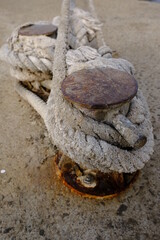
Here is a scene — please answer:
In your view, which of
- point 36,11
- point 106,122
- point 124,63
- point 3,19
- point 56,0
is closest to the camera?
point 106,122

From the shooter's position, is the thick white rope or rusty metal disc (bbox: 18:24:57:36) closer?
the thick white rope

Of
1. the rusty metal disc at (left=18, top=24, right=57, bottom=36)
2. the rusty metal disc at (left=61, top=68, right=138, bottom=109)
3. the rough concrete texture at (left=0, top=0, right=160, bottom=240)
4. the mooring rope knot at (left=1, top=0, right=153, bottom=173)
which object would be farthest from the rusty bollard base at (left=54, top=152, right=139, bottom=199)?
the rusty metal disc at (left=18, top=24, right=57, bottom=36)

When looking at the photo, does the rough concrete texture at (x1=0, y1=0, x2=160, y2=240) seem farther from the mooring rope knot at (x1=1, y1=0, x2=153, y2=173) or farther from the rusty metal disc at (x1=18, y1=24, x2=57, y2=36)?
the rusty metal disc at (x1=18, y1=24, x2=57, y2=36)

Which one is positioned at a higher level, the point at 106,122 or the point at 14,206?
the point at 106,122

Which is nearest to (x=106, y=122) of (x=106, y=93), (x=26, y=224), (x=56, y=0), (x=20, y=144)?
(x=106, y=93)

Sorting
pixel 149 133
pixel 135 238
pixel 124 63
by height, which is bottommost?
pixel 135 238

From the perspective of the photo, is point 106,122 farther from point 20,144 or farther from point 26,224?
point 20,144
